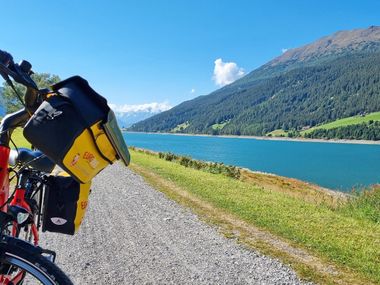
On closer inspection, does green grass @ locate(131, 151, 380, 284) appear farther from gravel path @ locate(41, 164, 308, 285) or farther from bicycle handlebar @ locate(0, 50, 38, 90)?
bicycle handlebar @ locate(0, 50, 38, 90)

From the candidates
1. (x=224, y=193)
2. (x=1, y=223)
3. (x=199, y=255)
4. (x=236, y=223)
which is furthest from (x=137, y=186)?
(x=1, y=223)

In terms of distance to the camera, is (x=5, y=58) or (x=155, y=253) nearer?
(x=5, y=58)

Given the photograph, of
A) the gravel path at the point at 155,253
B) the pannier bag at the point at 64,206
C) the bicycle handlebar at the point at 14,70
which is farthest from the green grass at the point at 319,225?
the bicycle handlebar at the point at 14,70

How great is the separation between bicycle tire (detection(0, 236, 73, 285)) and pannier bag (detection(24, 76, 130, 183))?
527mm

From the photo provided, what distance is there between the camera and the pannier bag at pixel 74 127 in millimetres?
2234

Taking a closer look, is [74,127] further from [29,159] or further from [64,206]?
[29,159]

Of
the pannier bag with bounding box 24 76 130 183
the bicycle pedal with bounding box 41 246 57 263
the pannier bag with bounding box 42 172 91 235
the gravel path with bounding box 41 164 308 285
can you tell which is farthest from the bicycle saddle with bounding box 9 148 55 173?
the gravel path with bounding box 41 164 308 285

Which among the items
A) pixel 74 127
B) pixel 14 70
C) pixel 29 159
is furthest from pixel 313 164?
pixel 14 70

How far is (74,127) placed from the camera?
2273 mm

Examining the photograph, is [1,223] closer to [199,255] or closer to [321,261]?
[199,255]

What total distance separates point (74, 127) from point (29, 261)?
0.85 m

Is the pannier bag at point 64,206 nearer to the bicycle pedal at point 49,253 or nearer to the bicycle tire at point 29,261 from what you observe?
the bicycle pedal at point 49,253

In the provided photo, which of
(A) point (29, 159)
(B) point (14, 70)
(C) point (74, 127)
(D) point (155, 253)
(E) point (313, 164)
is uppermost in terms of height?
(B) point (14, 70)

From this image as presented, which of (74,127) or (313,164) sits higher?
(74,127)
